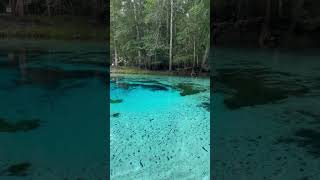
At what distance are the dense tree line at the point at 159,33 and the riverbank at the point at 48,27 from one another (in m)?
0.85

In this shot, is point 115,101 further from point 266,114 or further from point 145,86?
point 266,114

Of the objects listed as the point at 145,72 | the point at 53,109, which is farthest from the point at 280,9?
the point at 53,109

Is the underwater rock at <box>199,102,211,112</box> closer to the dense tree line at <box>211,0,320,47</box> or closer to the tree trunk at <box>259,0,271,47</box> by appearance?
the dense tree line at <box>211,0,320,47</box>

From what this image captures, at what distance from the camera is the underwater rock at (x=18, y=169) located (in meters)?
6.83

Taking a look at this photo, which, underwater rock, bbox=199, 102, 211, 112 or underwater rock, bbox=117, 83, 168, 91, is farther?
underwater rock, bbox=117, 83, 168, 91

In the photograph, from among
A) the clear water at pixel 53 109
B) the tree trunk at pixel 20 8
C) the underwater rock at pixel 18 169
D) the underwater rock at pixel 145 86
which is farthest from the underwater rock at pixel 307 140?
the tree trunk at pixel 20 8

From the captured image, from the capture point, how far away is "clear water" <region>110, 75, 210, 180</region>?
281 inches

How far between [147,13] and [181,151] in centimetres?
492

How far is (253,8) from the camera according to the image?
12.9 m

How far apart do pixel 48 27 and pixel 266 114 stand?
6363mm

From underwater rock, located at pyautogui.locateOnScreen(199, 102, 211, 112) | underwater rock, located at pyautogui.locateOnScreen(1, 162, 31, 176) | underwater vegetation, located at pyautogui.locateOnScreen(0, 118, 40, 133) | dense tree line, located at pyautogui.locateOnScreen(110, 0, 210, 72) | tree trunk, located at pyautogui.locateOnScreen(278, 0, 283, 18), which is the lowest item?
underwater rock, located at pyautogui.locateOnScreen(1, 162, 31, 176)

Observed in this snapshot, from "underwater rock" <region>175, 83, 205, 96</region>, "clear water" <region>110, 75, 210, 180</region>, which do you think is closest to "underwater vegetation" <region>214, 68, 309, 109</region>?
"clear water" <region>110, 75, 210, 180</region>

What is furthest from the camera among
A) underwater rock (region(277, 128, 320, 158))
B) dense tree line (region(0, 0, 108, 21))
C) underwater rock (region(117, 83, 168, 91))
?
dense tree line (region(0, 0, 108, 21))

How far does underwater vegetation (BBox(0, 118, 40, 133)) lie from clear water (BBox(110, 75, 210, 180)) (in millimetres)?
1440
